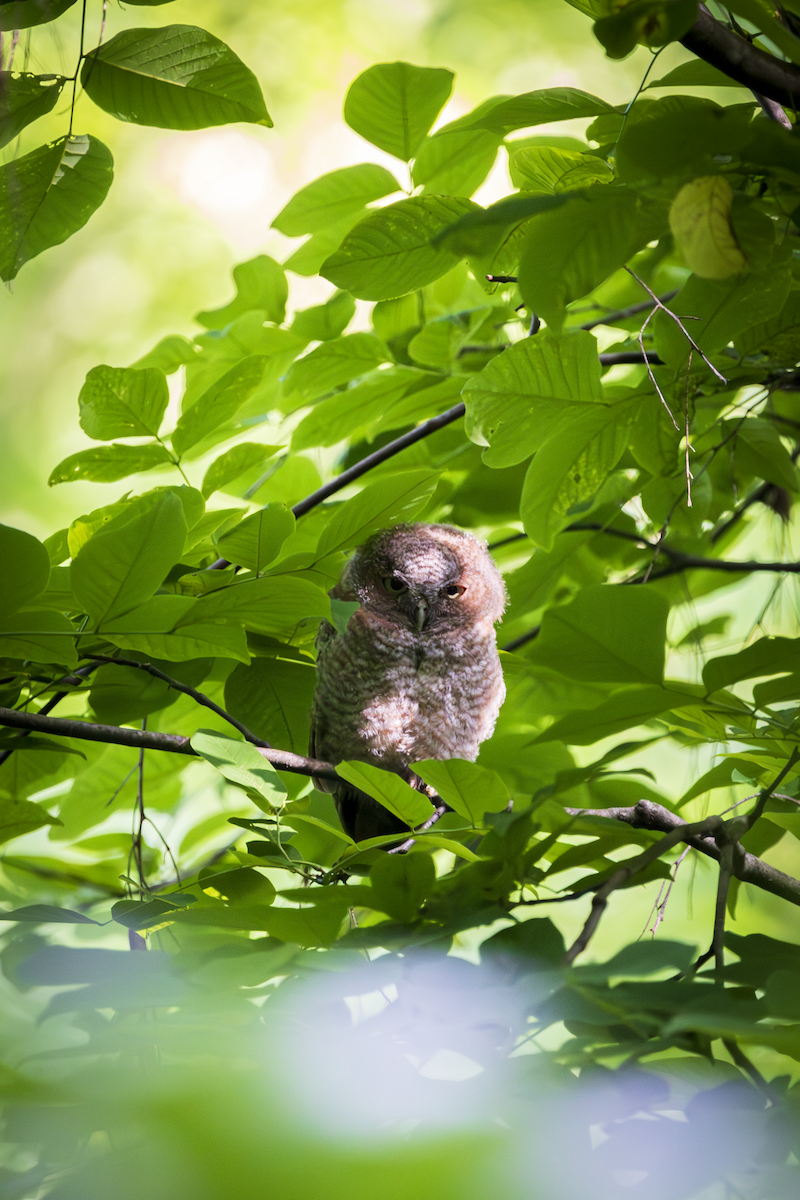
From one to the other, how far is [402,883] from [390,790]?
0.25ft

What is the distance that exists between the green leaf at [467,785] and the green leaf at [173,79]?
34 cm

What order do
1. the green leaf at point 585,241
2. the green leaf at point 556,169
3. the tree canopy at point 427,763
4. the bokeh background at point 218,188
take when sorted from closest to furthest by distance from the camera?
1. the tree canopy at point 427,763
2. the green leaf at point 585,241
3. the green leaf at point 556,169
4. the bokeh background at point 218,188

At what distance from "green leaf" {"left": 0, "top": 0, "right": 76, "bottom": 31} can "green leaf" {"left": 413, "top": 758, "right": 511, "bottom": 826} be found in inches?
15.4

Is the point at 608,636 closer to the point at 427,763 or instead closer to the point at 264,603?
the point at 427,763

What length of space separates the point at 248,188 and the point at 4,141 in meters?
1.39

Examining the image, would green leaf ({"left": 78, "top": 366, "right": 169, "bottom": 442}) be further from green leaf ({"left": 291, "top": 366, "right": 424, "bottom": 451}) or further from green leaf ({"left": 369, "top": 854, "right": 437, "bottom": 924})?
green leaf ({"left": 369, "top": 854, "right": 437, "bottom": 924})

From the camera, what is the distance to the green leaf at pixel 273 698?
0.55 metres

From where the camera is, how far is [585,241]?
0.32 meters

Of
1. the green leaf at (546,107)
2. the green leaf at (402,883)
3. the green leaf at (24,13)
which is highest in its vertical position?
the green leaf at (24,13)

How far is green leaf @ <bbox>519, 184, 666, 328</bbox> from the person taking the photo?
31cm

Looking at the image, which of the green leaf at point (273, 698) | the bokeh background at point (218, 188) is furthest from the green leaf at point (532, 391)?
the bokeh background at point (218, 188)

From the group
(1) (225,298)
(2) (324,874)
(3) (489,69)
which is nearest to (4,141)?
(2) (324,874)

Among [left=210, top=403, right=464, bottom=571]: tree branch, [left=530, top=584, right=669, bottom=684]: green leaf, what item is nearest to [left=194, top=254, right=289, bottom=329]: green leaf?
[left=210, top=403, right=464, bottom=571]: tree branch

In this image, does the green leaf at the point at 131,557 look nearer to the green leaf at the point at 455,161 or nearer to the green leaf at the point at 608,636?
the green leaf at the point at 608,636
